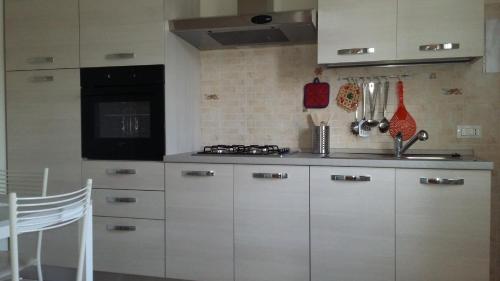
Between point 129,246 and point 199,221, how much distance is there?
52 centimetres

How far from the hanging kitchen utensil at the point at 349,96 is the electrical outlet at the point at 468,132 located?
68 cm

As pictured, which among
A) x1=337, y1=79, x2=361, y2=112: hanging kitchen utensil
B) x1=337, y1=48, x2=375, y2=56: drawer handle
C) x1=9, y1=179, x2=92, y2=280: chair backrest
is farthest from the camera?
x1=337, y1=79, x2=361, y2=112: hanging kitchen utensil

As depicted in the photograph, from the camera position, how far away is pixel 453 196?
2.06 m

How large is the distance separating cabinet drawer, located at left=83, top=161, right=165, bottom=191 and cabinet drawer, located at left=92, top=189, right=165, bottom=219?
0.04 metres

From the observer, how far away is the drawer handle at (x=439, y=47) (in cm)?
226

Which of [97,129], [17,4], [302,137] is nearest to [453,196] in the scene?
[302,137]

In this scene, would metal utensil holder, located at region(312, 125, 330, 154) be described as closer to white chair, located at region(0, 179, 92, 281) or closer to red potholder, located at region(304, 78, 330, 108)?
red potholder, located at region(304, 78, 330, 108)

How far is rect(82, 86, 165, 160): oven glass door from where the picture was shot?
2.55 meters

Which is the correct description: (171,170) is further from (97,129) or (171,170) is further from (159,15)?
(159,15)

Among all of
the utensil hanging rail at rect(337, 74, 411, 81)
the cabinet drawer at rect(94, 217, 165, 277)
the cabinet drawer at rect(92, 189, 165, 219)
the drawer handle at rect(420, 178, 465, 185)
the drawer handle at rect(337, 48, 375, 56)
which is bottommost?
the cabinet drawer at rect(94, 217, 165, 277)

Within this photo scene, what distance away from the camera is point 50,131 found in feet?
8.99

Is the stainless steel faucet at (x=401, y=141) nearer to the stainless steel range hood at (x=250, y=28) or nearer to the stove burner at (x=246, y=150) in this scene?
the stove burner at (x=246, y=150)

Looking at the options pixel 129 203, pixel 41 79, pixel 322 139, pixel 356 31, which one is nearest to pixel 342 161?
pixel 322 139

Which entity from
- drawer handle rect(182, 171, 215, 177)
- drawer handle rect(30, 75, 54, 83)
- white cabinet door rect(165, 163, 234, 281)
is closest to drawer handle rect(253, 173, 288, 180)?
white cabinet door rect(165, 163, 234, 281)
